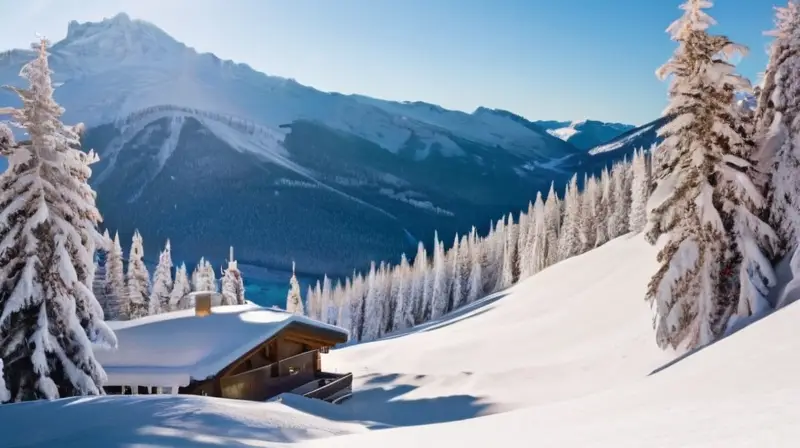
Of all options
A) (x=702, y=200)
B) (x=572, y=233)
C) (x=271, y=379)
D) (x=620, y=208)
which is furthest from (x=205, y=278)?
(x=702, y=200)

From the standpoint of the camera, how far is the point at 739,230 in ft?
51.2

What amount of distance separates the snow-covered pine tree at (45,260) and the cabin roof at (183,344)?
187 centimetres

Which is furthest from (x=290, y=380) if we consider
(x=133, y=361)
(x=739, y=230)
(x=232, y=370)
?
(x=739, y=230)

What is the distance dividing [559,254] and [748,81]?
61.0m

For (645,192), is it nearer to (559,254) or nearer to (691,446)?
(559,254)

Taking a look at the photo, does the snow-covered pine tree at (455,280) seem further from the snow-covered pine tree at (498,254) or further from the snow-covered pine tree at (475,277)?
the snow-covered pine tree at (498,254)

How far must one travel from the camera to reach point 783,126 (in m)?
15.9

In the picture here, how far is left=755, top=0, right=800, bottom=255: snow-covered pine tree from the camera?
15.3m

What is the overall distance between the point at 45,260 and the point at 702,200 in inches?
683

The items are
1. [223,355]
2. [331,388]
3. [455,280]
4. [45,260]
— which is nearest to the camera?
[45,260]

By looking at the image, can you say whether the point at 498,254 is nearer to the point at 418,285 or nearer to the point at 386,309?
the point at 418,285

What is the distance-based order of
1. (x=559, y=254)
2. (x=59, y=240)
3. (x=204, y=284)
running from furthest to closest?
(x=559, y=254) < (x=204, y=284) < (x=59, y=240)

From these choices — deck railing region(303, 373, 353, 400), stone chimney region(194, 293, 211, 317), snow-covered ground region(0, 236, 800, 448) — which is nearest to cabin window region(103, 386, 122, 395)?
stone chimney region(194, 293, 211, 317)

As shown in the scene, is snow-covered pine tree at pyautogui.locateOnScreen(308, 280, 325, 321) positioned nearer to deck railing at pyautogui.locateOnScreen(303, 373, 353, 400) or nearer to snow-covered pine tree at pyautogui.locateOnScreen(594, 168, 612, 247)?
snow-covered pine tree at pyautogui.locateOnScreen(594, 168, 612, 247)
